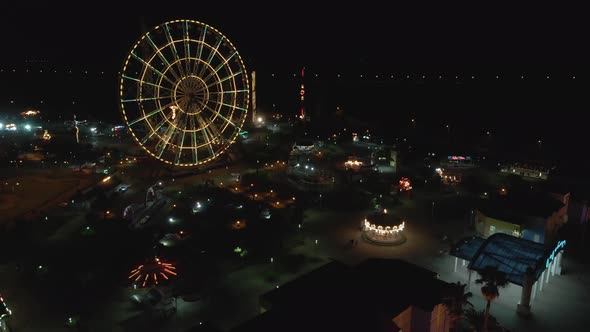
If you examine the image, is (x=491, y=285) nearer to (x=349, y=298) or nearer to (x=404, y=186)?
(x=349, y=298)

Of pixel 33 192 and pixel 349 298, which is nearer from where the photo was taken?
pixel 349 298

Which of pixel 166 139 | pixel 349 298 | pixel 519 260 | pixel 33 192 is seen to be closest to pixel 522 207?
pixel 519 260

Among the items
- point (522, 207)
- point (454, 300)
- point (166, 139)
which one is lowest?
point (454, 300)

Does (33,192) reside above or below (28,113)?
below

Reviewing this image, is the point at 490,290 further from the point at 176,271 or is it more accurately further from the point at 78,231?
the point at 78,231

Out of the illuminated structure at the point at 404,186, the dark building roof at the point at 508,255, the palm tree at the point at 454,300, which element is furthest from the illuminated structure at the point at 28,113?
the palm tree at the point at 454,300

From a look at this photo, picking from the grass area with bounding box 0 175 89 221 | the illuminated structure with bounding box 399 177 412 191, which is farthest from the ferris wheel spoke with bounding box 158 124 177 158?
the illuminated structure with bounding box 399 177 412 191

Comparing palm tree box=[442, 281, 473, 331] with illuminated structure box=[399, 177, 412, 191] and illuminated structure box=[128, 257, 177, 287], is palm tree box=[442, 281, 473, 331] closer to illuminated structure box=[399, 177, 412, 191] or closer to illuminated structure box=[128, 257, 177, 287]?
illuminated structure box=[128, 257, 177, 287]

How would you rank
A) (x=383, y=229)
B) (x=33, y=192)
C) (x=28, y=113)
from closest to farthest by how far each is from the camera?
(x=383, y=229) → (x=33, y=192) → (x=28, y=113)
